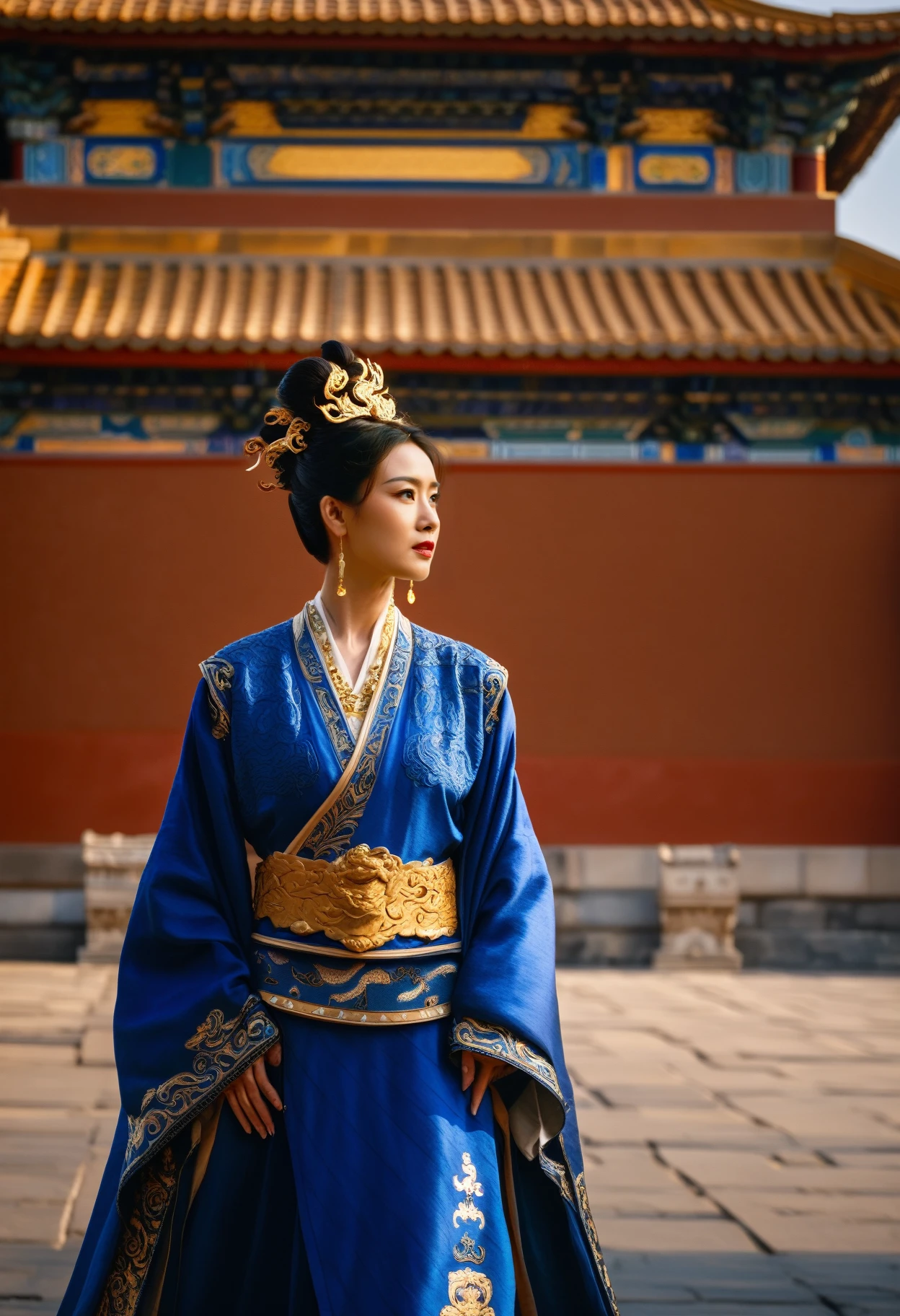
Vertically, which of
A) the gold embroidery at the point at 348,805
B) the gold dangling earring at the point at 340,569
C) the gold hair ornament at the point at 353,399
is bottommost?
the gold embroidery at the point at 348,805

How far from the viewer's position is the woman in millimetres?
2072

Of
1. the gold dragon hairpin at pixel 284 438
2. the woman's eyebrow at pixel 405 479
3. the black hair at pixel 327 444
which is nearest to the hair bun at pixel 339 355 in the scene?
the black hair at pixel 327 444

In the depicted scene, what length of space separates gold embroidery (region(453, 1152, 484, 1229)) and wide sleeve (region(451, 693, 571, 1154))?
15cm

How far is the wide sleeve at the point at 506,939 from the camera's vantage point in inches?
84.7

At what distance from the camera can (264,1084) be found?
2121 millimetres

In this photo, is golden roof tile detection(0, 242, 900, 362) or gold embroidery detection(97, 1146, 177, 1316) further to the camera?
golden roof tile detection(0, 242, 900, 362)

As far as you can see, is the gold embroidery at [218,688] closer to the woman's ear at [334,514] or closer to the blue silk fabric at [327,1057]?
the blue silk fabric at [327,1057]

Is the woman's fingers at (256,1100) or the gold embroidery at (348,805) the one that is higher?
the gold embroidery at (348,805)

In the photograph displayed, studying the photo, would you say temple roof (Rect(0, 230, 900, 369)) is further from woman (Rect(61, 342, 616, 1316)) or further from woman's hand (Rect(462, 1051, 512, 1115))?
woman's hand (Rect(462, 1051, 512, 1115))

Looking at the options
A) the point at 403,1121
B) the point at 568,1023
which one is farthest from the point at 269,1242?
the point at 568,1023

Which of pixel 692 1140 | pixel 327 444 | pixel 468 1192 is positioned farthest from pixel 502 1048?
pixel 692 1140

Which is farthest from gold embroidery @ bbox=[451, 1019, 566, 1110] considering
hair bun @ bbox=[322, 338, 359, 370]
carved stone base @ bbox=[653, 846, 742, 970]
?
carved stone base @ bbox=[653, 846, 742, 970]

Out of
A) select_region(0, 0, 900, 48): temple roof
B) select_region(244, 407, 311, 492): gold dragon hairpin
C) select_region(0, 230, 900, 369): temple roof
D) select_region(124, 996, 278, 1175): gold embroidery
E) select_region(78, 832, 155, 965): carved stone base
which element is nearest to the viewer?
select_region(124, 996, 278, 1175): gold embroidery

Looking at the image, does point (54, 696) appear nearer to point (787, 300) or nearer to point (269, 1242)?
point (787, 300)
